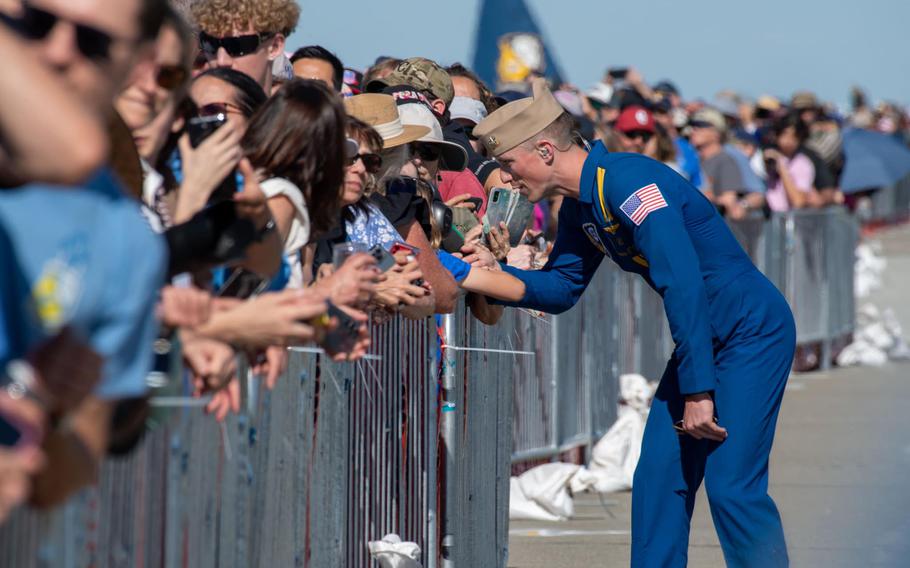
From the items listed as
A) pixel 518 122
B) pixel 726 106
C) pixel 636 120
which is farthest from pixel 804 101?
pixel 518 122

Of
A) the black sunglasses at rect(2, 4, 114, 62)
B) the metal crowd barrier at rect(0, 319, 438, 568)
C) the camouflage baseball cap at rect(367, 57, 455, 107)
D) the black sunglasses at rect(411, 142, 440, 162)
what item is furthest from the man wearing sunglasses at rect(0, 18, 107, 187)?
the camouflage baseball cap at rect(367, 57, 455, 107)

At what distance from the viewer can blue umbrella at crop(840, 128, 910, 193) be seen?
2230 centimetres

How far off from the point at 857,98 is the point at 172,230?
35023mm

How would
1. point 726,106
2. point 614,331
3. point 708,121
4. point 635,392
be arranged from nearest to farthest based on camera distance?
point 635,392
point 614,331
point 708,121
point 726,106

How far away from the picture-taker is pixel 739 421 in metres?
5.62

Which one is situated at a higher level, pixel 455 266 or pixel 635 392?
pixel 455 266

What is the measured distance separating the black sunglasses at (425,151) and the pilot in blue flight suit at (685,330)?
0.67 metres

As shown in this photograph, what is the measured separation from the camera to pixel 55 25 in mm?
2467

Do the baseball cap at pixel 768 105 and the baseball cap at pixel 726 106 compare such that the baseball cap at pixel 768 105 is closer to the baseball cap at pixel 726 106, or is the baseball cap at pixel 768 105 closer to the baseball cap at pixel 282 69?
the baseball cap at pixel 726 106

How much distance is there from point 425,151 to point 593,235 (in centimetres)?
105

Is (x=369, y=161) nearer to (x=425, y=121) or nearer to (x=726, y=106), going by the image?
(x=425, y=121)

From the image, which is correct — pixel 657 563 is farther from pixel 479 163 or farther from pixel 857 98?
pixel 857 98

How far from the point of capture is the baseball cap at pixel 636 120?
11664 mm

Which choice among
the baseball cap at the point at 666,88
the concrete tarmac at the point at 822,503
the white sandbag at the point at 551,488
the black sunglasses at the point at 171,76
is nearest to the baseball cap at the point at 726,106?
the baseball cap at the point at 666,88
